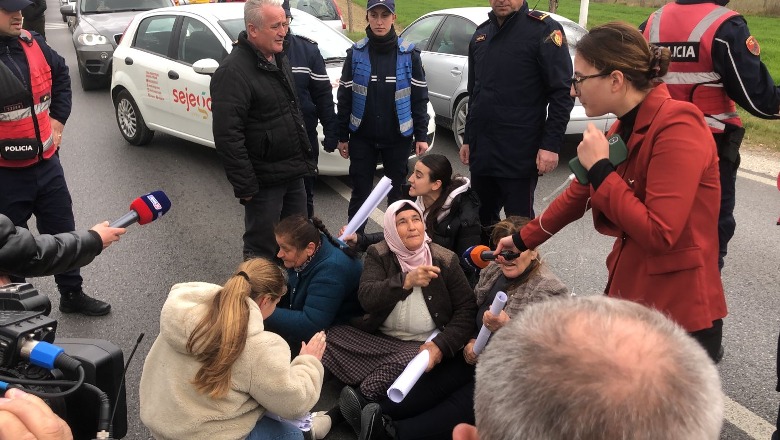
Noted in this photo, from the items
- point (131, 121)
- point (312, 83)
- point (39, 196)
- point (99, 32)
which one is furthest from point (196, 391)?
point (99, 32)

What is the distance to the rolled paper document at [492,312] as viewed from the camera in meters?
2.82

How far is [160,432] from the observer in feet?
8.82

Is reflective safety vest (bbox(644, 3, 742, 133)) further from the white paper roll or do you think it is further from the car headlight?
the car headlight

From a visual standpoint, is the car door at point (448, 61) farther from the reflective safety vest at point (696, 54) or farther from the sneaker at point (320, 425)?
the sneaker at point (320, 425)

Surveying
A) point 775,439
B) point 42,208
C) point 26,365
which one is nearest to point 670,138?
point 775,439

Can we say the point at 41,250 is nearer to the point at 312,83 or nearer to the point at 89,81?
the point at 312,83

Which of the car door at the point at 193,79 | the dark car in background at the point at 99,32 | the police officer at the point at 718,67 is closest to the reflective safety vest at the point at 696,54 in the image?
the police officer at the point at 718,67

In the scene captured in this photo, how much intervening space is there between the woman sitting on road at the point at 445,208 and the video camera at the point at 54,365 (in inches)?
91.5

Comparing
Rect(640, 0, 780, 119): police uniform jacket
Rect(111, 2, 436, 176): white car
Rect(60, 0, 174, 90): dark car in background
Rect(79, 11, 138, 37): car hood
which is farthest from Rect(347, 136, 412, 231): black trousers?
Rect(79, 11, 138, 37): car hood

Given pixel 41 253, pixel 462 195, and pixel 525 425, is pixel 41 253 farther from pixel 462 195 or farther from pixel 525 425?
pixel 462 195

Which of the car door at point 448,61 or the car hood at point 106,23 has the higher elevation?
the car door at point 448,61

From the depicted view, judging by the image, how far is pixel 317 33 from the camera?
7602mm

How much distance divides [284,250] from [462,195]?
1240mm

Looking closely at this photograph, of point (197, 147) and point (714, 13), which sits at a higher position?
point (714, 13)
